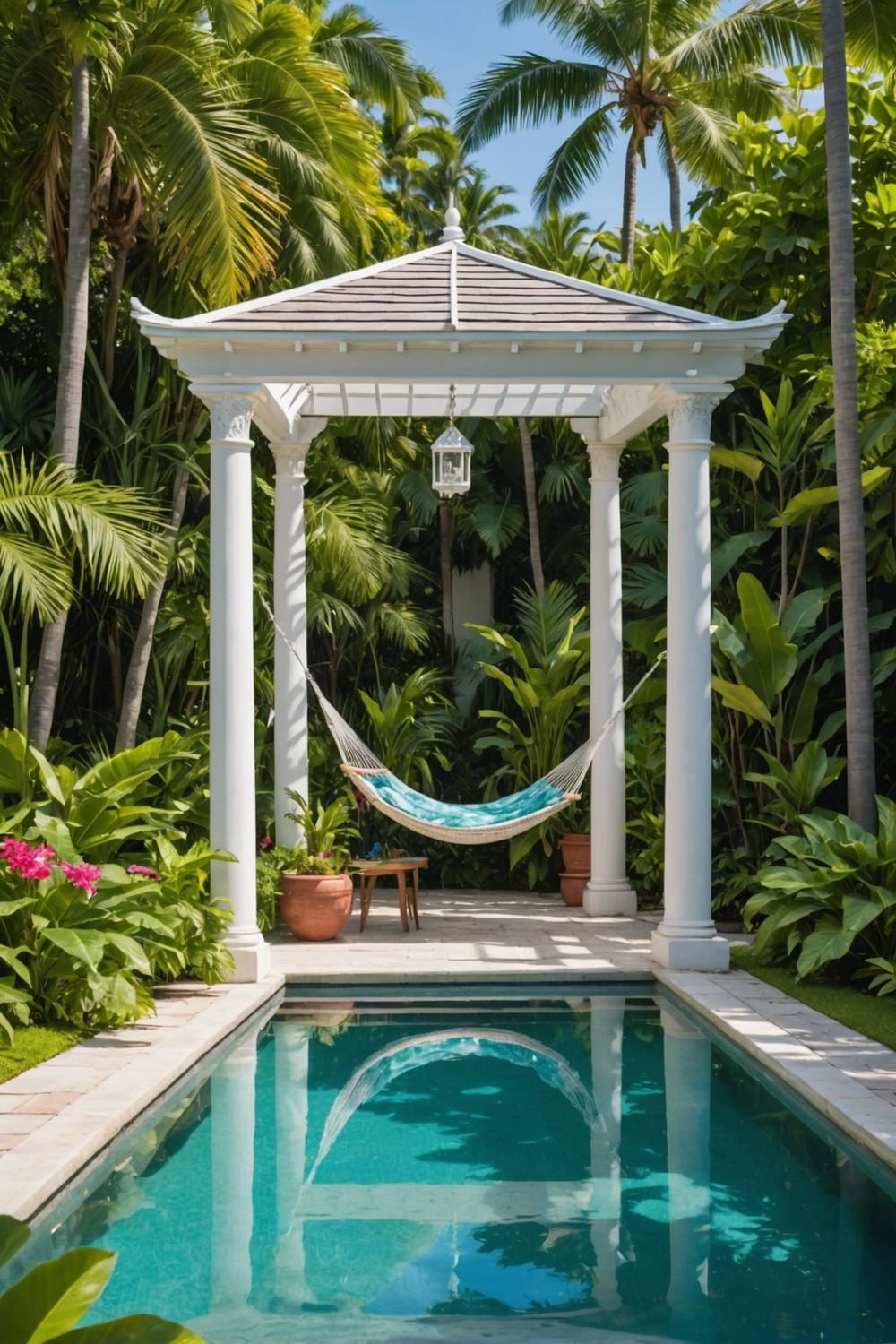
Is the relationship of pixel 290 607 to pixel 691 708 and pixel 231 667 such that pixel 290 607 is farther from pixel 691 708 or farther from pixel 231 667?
pixel 691 708

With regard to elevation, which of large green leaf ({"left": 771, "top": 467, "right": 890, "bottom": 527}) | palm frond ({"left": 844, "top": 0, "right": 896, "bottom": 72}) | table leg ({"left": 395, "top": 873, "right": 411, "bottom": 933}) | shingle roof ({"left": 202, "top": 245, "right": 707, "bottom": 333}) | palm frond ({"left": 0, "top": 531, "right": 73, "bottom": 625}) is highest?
palm frond ({"left": 844, "top": 0, "right": 896, "bottom": 72})

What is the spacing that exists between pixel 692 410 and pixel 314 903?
3.83 metres

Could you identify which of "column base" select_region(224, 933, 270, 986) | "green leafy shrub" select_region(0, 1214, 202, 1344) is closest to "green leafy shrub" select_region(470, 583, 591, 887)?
"column base" select_region(224, 933, 270, 986)

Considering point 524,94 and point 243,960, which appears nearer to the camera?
point 243,960

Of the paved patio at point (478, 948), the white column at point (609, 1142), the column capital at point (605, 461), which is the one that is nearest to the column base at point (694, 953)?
the paved patio at point (478, 948)

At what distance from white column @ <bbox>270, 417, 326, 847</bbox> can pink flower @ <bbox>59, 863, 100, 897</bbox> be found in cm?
342

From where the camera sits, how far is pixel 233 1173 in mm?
4582

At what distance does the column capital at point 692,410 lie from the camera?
772 cm

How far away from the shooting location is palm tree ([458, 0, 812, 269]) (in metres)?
14.5

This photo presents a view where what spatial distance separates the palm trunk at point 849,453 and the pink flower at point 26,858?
14.0ft

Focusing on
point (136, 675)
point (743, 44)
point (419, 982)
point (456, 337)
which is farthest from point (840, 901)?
point (743, 44)

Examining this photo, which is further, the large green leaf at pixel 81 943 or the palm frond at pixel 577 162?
the palm frond at pixel 577 162

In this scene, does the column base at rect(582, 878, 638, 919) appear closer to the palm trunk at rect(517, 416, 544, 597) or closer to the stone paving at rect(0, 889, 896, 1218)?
the stone paving at rect(0, 889, 896, 1218)

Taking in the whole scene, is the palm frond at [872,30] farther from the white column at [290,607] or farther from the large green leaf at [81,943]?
the large green leaf at [81,943]
